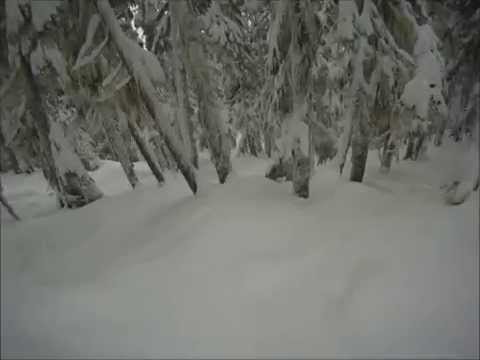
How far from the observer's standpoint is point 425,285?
2.90 meters

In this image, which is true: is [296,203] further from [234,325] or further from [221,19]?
[221,19]

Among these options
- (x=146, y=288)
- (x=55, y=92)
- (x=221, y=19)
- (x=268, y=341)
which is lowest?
(x=146, y=288)

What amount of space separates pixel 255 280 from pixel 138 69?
4.06m

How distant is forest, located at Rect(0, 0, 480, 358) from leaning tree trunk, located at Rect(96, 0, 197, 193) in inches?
1.2

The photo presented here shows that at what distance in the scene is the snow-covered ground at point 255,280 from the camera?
2.63m

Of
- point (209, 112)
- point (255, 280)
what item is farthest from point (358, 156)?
point (255, 280)

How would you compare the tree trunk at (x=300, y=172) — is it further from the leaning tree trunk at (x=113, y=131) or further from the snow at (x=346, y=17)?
the leaning tree trunk at (x=113, y=131)

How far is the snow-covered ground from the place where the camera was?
263cm

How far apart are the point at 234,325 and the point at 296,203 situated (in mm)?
2524

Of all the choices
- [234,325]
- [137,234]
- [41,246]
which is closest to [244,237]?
[234,325]

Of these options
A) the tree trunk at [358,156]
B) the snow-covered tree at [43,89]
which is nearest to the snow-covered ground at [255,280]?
the tree trunk at [358,156]

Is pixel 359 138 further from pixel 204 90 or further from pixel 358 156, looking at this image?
pixel 204 90

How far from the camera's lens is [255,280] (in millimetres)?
3205

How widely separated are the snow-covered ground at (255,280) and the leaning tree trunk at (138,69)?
130 centimetres
